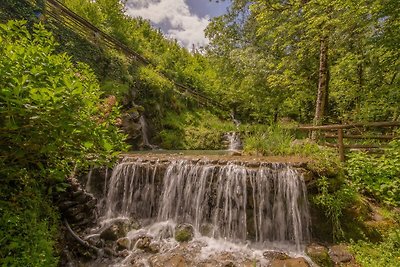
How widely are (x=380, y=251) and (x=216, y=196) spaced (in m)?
3.41

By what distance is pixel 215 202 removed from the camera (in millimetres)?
5980

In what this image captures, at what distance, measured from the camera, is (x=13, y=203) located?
9.77 feet

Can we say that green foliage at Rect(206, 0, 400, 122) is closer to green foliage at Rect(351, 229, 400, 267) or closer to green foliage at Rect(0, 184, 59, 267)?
green foliage at Rect(351, 229, 400, 267)

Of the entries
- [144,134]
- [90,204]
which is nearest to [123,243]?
[90,204]

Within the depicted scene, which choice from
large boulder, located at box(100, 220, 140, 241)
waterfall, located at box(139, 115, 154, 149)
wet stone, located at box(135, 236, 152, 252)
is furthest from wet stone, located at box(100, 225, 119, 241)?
waterfall, located at box(139, 115, 154, 149)

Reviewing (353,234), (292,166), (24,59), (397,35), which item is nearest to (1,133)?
(24,59)

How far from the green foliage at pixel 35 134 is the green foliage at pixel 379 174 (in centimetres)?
564

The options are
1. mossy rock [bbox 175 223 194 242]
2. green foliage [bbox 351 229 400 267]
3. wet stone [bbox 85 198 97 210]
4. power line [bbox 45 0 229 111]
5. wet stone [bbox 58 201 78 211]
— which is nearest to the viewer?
green foliage [bbox 351 229 400 267]

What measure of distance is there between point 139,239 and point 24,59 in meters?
4.30

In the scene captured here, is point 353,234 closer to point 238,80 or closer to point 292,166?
point 292,166

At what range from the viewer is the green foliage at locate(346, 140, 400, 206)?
5.18 metres

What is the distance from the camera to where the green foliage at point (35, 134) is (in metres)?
2.12

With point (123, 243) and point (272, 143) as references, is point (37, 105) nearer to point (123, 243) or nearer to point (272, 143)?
point (123, 243)

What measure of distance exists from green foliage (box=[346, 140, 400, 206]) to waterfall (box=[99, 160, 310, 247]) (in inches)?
62.4
